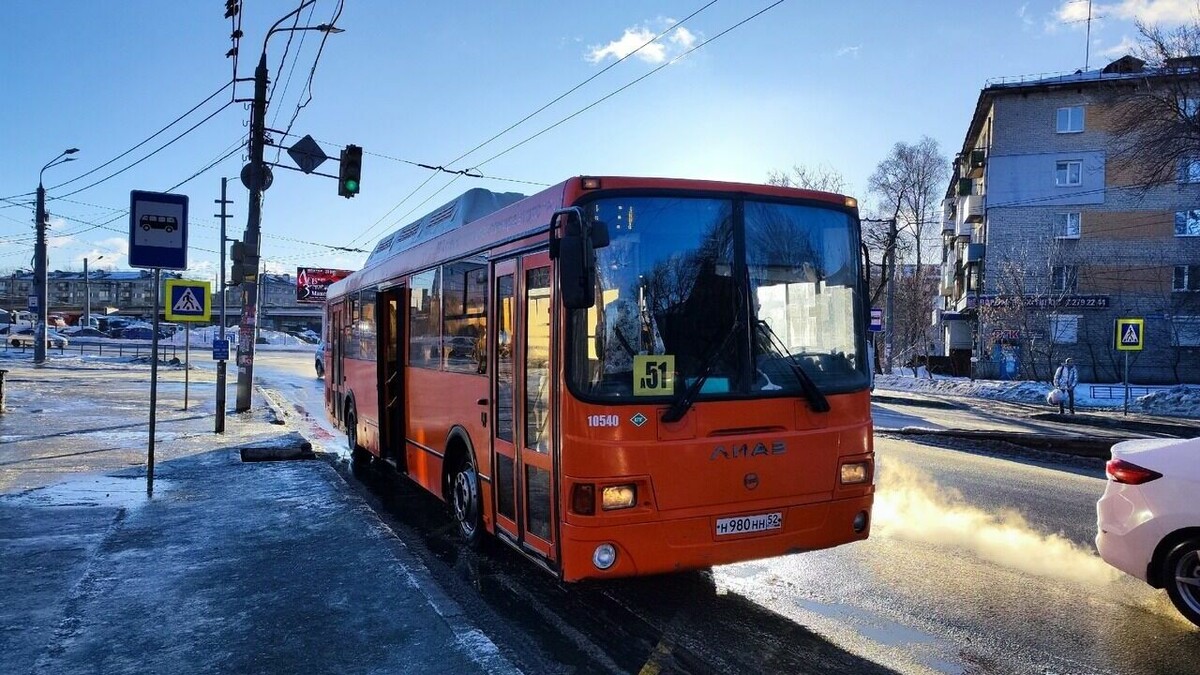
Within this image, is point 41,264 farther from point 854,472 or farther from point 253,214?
point 854,472

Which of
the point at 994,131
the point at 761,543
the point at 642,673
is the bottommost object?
the point at 642,673

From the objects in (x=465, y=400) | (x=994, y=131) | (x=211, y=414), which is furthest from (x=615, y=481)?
(x=994, y=131)

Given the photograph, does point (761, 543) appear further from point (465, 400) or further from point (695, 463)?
point (465, 400)

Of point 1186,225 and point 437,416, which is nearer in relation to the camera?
point 437,416

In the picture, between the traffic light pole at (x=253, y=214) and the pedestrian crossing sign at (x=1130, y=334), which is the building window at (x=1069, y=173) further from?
the traffic light pole at (x=253, y=214)

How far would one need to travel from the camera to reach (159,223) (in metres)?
8.91

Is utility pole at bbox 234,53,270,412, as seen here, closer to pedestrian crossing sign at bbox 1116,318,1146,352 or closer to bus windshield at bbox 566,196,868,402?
bus windshield at bbox 566,196,868,402

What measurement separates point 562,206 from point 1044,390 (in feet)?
89.2

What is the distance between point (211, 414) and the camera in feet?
58.3

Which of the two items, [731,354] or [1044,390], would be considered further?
[1044,390]

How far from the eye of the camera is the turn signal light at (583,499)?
189 inches

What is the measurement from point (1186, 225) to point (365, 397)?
42571mm

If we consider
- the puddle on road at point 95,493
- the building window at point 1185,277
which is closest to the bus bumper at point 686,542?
the puddle on road at point 95,493

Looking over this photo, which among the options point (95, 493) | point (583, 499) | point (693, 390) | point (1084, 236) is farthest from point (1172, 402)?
point (95, 493)
